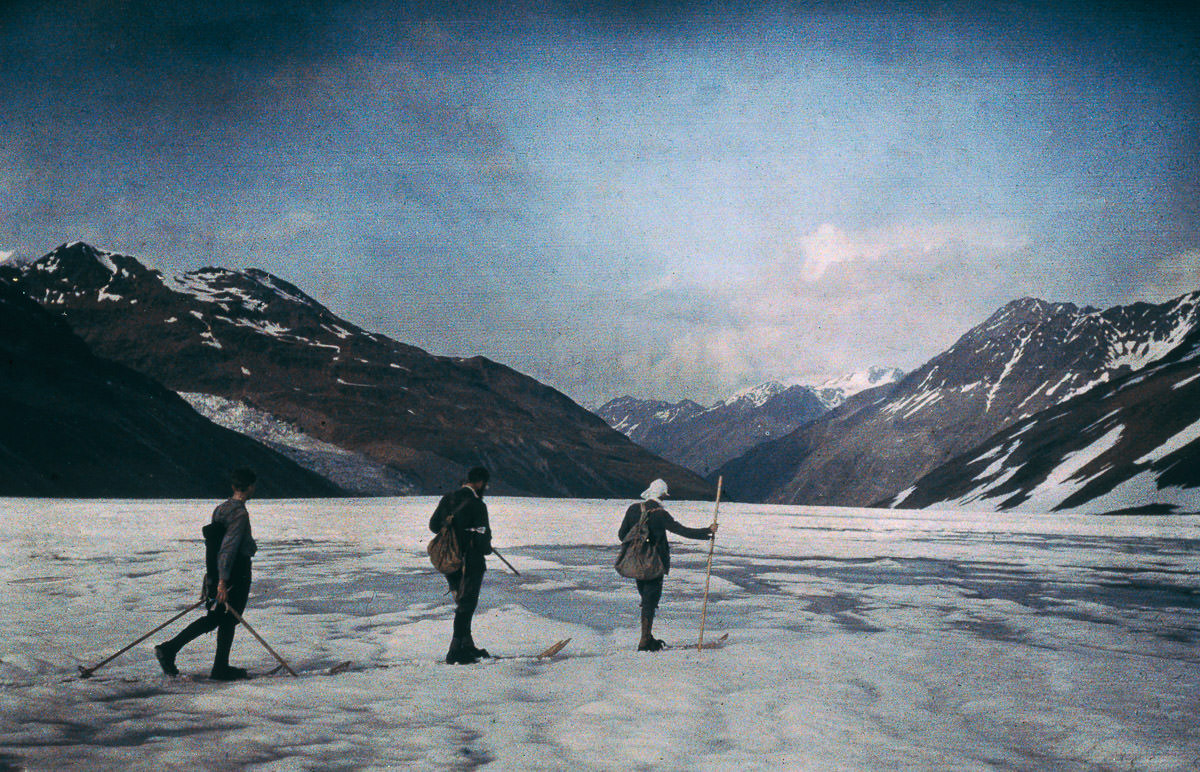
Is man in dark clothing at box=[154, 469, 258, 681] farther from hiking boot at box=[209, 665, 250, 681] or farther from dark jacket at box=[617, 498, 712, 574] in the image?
dark jacket at box=[617, 498, 712, 574]

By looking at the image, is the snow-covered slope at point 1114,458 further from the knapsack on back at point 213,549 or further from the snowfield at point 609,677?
the knapsack on back at point 213,549

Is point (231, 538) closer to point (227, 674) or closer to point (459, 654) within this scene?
point (227, 674)

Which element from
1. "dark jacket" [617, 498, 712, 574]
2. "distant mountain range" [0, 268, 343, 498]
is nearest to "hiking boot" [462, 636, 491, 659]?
"dark jacket" [617, 498, 712, 574]

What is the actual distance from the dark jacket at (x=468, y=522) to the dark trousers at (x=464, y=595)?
108 millimetres

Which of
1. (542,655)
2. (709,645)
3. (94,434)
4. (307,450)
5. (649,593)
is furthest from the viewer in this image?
(307,450)

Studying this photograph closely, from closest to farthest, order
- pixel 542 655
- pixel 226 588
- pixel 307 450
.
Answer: pixel 226 588 < pixel 542 655 < pixel 307 450

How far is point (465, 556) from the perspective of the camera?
12.1 meters

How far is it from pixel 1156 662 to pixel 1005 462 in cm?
19625

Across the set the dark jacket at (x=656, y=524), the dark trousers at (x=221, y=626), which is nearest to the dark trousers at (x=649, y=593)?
the dark jacket at (x=656, y=524)

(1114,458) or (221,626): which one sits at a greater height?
(1114,458)

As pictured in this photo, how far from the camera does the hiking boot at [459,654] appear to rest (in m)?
12.0

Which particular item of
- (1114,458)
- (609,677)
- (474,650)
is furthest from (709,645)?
(1114,458)

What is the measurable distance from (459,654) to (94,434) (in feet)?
372

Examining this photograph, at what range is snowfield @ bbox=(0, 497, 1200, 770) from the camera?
773 centimetres
